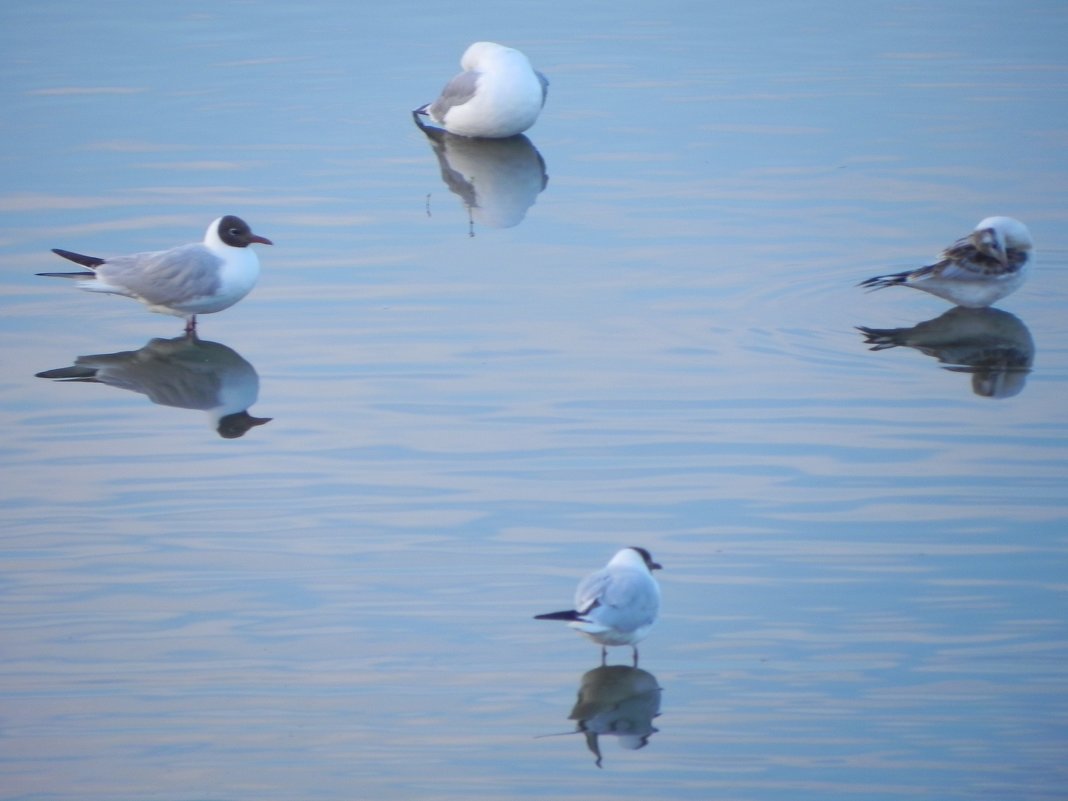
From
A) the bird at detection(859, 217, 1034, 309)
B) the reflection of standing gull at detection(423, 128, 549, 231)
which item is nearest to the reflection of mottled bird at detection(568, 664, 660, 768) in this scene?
the bird at detection(859, 217, 1034, 309)

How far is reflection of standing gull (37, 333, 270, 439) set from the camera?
755 centimetres

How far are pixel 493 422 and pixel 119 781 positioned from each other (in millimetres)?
2804

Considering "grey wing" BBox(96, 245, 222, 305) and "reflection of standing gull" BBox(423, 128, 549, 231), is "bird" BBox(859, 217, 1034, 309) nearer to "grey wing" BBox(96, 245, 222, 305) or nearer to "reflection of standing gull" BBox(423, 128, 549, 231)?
"reflection of standing gull" BBox(423, 128, 549, 231)

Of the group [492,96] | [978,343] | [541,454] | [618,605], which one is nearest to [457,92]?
[492,96]

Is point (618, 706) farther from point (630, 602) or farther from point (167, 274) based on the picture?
point (167, 274)

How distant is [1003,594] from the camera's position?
576 centimetres

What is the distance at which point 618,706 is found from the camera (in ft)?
17.1

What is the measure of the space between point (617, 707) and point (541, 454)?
1912 millimetres

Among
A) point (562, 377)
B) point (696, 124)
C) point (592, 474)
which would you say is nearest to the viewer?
point (592, 474)

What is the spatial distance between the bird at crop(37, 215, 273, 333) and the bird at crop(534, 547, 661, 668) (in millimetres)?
3618

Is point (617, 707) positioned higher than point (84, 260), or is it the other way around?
point (84, 260)

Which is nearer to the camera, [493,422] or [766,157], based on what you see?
[493,422]

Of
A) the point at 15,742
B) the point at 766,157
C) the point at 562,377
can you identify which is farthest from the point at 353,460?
the point at 766,157

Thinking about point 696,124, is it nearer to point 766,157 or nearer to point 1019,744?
point 766,157
